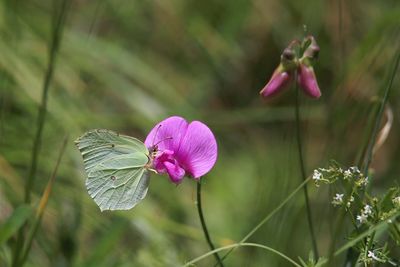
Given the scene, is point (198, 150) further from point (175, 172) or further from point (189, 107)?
point (189, 107)

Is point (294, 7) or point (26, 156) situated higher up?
point (294, 7)

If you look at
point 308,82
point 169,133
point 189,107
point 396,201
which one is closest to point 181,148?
point 169,133

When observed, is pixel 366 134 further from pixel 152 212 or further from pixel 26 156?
pixel 26 156

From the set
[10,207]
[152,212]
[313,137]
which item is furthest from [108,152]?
[313,137]

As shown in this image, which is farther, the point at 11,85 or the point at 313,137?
the point at 313,137

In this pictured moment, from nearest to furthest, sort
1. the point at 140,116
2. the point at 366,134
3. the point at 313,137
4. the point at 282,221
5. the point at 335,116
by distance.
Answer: the point at 366,134 → the point at 282,221 → the point at 335,116 → the point at 140,116 → the point at 313,137

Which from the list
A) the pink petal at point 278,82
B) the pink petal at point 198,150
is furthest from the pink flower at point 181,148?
the pink petal at point 278,82

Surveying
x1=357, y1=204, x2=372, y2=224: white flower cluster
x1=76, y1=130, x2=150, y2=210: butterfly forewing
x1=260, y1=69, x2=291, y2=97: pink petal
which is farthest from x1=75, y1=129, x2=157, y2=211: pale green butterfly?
x1=357, y1=204, x2=372, y2=224: white flower cluster
